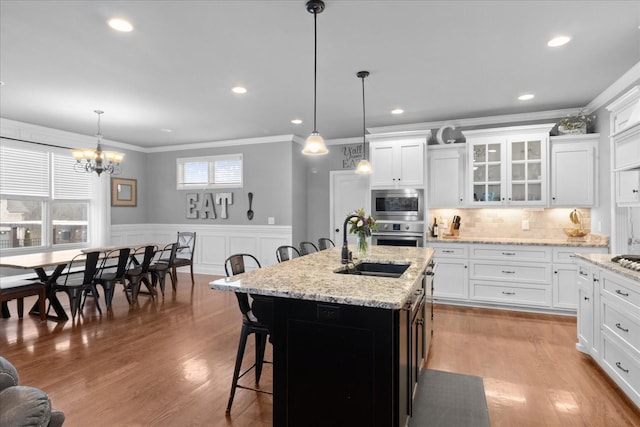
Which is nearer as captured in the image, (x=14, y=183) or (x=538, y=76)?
(x=538, y=76)

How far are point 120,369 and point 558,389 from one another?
3.48 meters

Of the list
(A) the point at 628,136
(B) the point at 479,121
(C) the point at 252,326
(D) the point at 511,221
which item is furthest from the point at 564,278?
(C) the point at 252,326

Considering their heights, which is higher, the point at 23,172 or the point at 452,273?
the point at 23,172

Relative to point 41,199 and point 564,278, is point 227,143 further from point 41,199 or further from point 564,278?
point 564,278

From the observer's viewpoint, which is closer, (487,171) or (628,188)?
(628,188)

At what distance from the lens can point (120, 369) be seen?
294 cm

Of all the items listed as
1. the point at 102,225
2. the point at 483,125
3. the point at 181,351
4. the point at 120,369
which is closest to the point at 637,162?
the point at 483,125

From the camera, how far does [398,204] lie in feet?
17.5

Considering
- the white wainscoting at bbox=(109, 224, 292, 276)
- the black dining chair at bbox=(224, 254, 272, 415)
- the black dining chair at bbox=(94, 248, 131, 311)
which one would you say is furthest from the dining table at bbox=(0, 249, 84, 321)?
the black dining chair at bbox=(224, 254, 272, 415)

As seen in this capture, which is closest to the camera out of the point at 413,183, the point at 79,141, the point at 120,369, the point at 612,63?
the point at 120,369

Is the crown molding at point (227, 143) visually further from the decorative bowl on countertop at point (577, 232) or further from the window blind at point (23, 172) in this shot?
the decorative bowl on countertop at point (577, 232)

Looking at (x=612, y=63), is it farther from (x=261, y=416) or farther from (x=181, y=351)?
(x=181, y=351)

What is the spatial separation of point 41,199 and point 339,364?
6371 mm

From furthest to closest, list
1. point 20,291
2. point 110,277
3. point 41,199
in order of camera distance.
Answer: point 41,199, point 110,277, point 20,291
